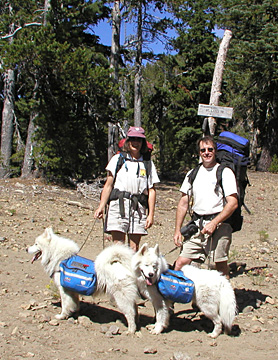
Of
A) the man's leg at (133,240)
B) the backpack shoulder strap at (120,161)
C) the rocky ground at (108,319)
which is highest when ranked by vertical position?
the backpack shoulder strap at (120,161)

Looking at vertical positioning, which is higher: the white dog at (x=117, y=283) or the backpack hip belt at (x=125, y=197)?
the backpack hip belt at (x=125, y=197)

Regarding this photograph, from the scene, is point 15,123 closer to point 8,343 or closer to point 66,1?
point 66,1

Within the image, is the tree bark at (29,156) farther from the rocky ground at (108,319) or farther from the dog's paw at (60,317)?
the dog's paw at (60,317)

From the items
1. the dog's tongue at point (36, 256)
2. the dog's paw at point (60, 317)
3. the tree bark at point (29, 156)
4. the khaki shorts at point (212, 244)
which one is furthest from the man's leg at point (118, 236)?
the tree bark at point (29, 156)

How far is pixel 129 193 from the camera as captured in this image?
16.1ft

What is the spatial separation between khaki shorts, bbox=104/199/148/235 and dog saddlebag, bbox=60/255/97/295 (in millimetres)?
621

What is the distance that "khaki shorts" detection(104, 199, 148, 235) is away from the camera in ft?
15.9

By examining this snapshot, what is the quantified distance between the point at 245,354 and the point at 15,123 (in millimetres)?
15540

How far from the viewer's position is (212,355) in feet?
12.8

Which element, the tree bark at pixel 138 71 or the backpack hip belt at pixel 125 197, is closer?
the backpack hip belt at pixel 125 197

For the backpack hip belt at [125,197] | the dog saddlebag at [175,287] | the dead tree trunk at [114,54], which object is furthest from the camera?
the dead tree trunk at [114,54]

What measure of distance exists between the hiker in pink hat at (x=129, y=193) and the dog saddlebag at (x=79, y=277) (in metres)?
0.65

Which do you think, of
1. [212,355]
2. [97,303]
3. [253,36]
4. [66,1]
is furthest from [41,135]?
[253,36]

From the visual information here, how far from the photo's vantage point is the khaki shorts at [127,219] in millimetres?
4855
